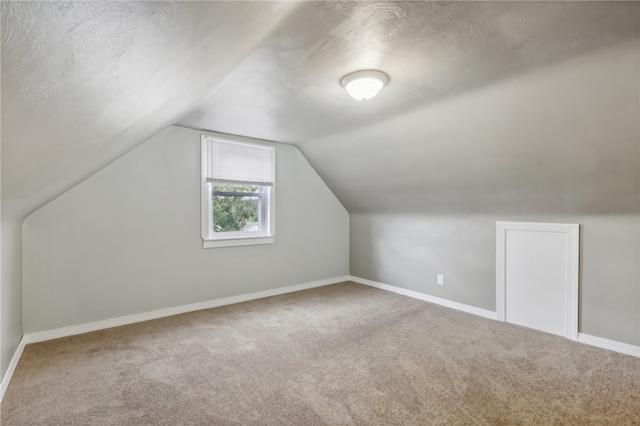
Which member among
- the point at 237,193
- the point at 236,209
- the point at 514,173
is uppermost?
the point at 514,173

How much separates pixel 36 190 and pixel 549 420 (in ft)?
11.2

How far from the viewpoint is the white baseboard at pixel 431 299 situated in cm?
357

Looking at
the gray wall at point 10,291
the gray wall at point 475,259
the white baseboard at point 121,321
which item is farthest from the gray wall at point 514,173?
the gray wall at point 10,291

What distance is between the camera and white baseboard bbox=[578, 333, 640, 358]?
2.62m

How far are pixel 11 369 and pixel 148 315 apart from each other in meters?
1.18

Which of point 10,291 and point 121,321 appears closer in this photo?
point 10,291

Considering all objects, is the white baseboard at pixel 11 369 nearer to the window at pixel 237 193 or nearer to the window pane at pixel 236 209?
the window at pixel 237 193

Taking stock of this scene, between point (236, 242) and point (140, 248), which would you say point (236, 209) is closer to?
point (236, 242)

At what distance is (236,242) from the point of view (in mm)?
4031

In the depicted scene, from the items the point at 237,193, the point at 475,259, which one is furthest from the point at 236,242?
the point at 475,259

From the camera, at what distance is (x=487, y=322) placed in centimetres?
337

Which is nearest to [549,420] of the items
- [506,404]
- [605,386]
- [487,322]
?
[506,404]

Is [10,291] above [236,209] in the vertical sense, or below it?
below

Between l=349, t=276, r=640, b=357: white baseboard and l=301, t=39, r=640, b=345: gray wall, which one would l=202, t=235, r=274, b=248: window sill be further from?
l=349, t=276, r=640, b=357: white baseboard
